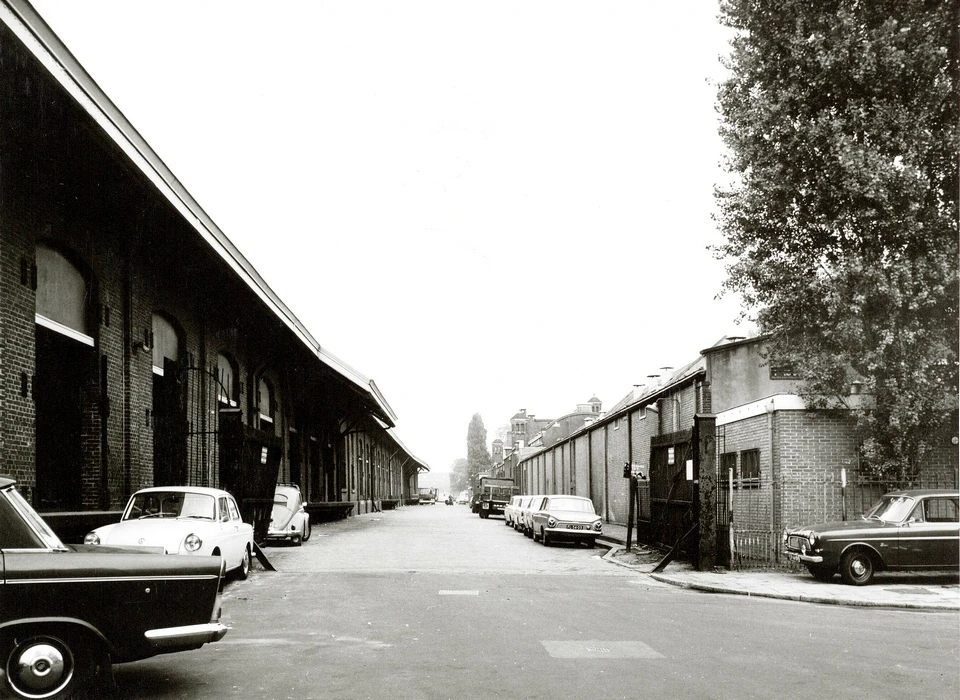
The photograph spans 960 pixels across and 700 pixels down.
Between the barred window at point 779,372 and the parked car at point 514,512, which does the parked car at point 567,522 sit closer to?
the barred window at point 779,372

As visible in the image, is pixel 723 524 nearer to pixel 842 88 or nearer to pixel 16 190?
pixel 842 88

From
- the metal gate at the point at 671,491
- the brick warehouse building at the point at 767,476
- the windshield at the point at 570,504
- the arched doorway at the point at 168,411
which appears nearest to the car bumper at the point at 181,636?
the brick warehouse building at the point at 767,476

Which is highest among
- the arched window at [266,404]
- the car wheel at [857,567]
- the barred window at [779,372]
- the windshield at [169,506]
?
the barred window at [779,372]

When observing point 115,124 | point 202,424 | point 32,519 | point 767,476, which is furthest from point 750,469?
point 32,519

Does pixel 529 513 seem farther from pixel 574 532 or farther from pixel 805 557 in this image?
pixel 805 557

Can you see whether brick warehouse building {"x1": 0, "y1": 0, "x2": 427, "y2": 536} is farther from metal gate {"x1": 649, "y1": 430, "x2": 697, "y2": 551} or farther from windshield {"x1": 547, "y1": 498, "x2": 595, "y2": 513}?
metal gate {"x1": 649, "y1": 430, "x2": 697, "y2": 551}

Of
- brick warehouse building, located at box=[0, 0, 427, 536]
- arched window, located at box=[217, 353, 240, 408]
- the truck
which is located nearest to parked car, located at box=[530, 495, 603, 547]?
brick warehouse building, located at box=[0, 0, 427, 536]

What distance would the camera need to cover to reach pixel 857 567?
14.8 meters

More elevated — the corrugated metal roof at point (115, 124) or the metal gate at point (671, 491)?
the corrugated metal roof at point (115, 124)

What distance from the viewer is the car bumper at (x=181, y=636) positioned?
6.19 m

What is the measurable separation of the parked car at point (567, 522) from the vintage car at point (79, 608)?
18.8 meters

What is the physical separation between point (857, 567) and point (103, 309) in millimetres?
13629

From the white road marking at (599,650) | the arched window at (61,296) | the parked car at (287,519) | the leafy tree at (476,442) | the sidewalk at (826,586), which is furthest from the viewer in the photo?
the leafy tree at (476,442)

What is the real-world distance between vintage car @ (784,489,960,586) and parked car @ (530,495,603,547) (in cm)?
997
